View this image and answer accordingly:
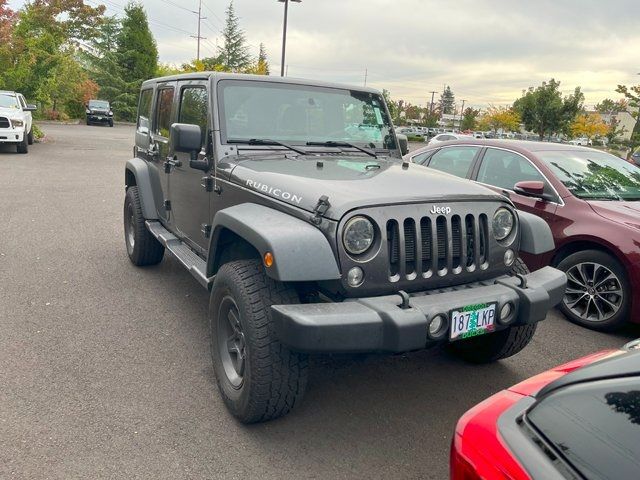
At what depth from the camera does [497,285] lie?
2.98m

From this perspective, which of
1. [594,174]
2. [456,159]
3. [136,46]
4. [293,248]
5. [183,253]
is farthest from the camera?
[136,46]

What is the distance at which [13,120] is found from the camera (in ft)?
49.9

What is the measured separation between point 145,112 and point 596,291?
4.81 metres

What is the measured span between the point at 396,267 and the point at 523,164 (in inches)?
128

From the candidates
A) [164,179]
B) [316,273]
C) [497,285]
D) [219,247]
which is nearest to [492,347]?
[497,285]

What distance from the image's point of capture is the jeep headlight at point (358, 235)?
266cm

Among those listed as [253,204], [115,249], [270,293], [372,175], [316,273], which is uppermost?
[372,175]

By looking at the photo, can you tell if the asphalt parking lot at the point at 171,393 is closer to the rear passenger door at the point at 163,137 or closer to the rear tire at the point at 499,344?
the rear tire at the point at 499,344

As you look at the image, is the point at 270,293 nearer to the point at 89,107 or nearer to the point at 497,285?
the point at 497,285

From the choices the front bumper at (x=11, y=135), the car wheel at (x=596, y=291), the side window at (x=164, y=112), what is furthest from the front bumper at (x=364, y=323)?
the front bumper at (x=11, y=135)

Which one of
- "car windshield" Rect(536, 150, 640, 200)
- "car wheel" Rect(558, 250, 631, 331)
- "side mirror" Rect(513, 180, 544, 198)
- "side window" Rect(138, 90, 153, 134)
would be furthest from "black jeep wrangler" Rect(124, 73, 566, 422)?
"car windshield" Rect(536, 150, 640, 200)

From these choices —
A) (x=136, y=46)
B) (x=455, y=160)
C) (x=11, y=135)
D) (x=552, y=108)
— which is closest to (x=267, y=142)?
(x=455, y=160)

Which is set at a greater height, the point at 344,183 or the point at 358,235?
the point at 344,183

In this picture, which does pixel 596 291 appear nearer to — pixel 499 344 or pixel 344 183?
pixel 499 344
